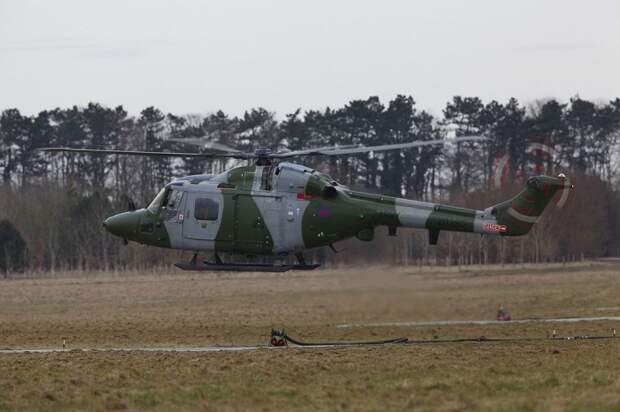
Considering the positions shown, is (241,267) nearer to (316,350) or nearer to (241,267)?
(241,267)

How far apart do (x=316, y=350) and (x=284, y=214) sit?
141 inches

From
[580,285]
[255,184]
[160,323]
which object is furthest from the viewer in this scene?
[580,285]

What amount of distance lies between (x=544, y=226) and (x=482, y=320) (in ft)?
94.7

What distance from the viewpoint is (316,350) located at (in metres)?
28.9

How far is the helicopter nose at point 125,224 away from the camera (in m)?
30.8

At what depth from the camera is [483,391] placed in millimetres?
21094

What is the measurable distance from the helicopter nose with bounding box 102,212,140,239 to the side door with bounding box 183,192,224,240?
161 centimetres

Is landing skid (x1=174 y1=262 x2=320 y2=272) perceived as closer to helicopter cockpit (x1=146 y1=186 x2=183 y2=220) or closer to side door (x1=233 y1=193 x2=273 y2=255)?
side door (x1=233 y1=193 x2=273 y2=255)

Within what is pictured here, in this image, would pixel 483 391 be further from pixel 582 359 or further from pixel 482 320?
pixel 482 320

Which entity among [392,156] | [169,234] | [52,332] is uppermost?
[392,156]

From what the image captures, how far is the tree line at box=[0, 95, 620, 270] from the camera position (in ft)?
226

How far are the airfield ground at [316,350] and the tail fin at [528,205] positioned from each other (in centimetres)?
314

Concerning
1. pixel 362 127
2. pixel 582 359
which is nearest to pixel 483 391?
pixel 582 359

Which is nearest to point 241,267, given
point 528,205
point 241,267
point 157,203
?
point 241,267
